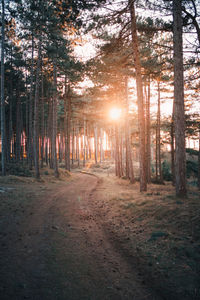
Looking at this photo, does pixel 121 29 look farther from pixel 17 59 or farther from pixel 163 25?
pixel 17 59

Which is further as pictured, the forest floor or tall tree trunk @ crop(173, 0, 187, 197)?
tall tree trunk @ crop(173, 0, 187, 197)

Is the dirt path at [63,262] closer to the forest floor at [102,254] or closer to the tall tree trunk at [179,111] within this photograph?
the forest floor at [102,254]

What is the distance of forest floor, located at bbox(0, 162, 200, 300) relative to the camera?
2900 mm

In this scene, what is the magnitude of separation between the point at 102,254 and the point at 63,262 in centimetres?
104

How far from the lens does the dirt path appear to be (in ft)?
9.31

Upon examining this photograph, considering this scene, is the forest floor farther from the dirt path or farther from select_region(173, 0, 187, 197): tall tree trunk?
select_region(173, 0, 187, 197): tall tree trunk

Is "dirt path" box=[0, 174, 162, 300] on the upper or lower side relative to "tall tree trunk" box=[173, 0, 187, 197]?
lower

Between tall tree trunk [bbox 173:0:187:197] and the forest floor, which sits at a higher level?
tall tree trunk [bbox 173:0:187:197]

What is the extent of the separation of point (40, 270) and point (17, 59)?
26.9m

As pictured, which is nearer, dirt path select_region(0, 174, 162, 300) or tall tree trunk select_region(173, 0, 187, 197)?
dirt path select_region(0, 174, 162, 300)

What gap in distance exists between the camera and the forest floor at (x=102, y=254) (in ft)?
9.52

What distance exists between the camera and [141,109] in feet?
35.2

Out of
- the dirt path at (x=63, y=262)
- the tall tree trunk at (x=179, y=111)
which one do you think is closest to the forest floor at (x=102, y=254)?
the dirt path at (x=63, y=262)

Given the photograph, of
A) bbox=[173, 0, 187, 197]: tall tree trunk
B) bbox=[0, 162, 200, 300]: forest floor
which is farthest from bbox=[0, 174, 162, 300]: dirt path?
bbox=[173, 0, 187, 197]: tall tree trunk
